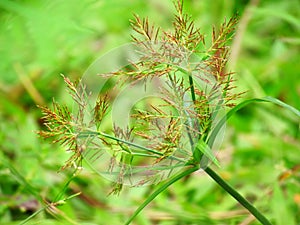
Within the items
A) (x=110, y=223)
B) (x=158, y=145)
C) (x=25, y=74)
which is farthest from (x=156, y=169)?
(x=25, y=74)

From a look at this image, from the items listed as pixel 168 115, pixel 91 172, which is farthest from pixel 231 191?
pixel 91 172

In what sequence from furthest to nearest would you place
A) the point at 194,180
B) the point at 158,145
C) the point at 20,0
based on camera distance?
1. the point at 194,180
2. the point at 20,0
3. the point at 158,145

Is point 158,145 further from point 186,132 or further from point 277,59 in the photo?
point 277,59

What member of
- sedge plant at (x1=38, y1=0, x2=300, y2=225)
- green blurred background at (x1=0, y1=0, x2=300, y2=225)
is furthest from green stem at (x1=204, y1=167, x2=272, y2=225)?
green blurred background at (x1=0, y1=0, x2=300, y2=225)

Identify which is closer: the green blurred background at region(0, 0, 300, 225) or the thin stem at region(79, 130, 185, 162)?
the thin stem at region(79, 130, 185, 162)

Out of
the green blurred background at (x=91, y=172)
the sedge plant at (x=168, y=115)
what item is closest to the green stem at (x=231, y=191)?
the sedge plant at (x=168, y=115)

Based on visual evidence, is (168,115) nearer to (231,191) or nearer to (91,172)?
(231,191)

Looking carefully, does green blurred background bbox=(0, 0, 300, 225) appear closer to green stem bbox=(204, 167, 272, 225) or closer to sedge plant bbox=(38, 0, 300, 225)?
sedge plant bbox=(38, 0, 300, 225)

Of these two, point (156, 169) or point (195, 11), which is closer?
point (156, 169)
